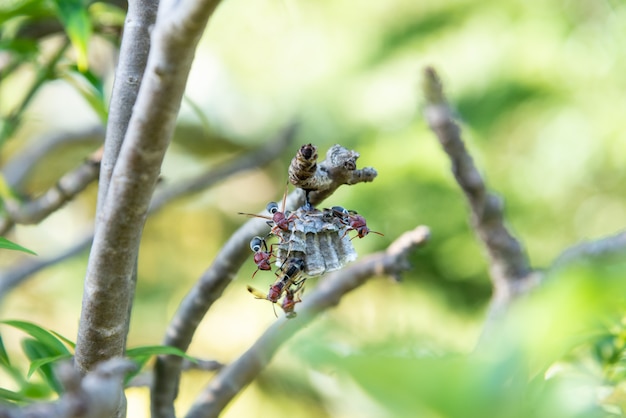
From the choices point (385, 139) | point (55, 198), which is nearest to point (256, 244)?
point (55, 198)

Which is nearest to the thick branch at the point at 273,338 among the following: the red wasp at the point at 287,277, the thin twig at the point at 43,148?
the red wasp at the point at 287,277

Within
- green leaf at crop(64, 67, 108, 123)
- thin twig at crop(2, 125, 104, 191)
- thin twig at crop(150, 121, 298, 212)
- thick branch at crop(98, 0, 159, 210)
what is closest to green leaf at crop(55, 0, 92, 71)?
green leaf at crop(64, 67, 108, 123)

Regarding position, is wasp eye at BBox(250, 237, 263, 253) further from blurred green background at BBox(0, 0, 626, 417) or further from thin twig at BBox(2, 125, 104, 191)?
thin twig at BBox(2, 125, 104, 191)

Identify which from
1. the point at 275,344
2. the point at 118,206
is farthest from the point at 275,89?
the point at 118,206

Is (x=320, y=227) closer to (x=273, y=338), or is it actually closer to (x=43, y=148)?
(x=273, y=338)

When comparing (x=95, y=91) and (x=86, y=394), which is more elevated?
(x=95, y=91)

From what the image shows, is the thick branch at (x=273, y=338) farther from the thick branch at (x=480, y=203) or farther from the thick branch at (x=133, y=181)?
the thick branch at (x=133, y=181)
